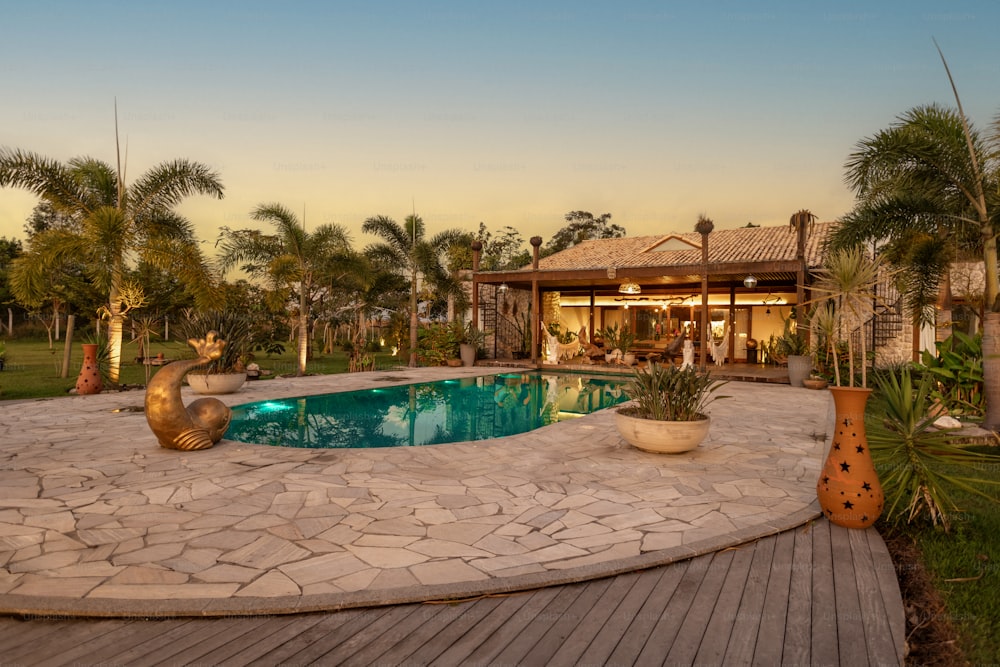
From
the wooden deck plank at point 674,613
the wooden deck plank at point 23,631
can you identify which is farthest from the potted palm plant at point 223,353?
the wooden deck plank at point 674,613

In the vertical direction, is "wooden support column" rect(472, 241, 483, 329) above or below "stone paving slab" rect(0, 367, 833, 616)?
above

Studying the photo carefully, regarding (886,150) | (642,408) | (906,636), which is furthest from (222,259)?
(906,636)

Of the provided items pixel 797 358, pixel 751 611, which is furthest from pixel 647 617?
pixel 797 358

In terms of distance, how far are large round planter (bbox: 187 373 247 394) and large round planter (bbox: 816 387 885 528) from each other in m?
9.83

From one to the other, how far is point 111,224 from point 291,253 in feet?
17.4

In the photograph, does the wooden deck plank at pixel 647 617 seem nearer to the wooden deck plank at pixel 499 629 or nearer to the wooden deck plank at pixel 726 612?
the wooden deck plank at pixel 726 612

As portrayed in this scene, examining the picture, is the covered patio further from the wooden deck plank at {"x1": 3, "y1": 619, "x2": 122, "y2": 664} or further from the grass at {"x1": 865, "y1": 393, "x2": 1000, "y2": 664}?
the wooden deck plank at {"x1": 3, "y1": 619, "x2": 122, "y2": 664}

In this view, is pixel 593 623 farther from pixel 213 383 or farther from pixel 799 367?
pixel 799 367

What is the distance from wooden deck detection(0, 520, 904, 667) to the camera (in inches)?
82.3

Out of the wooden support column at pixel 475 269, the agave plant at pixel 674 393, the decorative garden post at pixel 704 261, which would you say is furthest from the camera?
the wooden support column at pixel 475 269

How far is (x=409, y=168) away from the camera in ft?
52.3

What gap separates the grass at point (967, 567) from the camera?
2312 millimetres

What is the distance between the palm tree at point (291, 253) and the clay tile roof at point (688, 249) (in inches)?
283

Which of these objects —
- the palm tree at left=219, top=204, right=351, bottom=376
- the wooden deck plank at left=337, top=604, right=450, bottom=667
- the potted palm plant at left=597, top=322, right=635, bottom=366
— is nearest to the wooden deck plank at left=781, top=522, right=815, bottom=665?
the wooden deck plank at left=337, top=604, right=450, bottom=667
